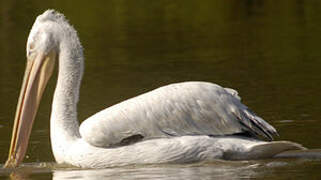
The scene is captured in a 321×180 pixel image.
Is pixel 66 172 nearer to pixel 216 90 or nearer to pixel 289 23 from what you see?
pixel 216 90

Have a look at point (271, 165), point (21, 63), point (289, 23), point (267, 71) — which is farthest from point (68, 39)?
point (289, 23)

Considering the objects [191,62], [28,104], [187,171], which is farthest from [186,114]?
[191,62]

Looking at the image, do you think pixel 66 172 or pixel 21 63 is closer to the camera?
pixel 66 172

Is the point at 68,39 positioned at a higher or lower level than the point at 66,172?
higher

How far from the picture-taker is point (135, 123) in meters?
7.76

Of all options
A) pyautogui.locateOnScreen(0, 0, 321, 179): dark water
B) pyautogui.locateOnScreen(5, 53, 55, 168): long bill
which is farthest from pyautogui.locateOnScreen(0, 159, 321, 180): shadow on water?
pyautogui.locateOnScreen(5, 53, 55, 168): long bill

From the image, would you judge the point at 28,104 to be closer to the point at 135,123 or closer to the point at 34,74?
the point at 34,74

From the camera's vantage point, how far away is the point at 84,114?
10.3 m

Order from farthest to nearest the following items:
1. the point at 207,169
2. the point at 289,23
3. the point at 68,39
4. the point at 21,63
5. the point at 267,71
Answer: the point at 289,23 < the point at 21,63 < the point at 267,71 < the point at 68,39 < the point at 207,169

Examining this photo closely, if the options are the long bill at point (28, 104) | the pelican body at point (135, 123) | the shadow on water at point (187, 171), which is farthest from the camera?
the long bill at point (28, 104)

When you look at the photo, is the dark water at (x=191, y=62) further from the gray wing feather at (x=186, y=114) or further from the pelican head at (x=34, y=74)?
the gray wing feather at (x=186, y=114)

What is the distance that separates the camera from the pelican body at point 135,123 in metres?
7.72

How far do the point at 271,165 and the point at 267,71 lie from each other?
15.9 ft

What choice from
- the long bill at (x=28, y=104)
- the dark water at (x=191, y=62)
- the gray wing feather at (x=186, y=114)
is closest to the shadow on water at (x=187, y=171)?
the dark water at (x=191, y=62)
